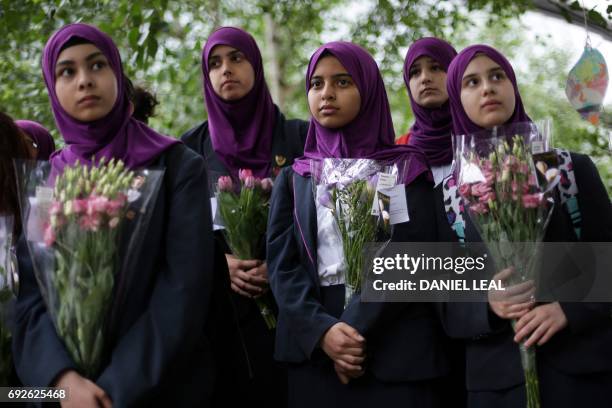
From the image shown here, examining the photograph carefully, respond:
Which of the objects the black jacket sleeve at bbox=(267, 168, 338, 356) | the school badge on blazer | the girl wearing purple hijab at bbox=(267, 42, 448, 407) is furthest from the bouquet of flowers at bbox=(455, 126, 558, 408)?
the school badge on blazer

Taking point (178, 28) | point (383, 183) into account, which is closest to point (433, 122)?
point (383, 183)

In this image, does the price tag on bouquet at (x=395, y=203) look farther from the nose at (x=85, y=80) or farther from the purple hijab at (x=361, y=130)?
the nose at (x=85, y=80)

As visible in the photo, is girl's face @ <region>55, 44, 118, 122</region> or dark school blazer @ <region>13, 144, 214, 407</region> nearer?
dark school blazer @ <region>13, 144, 214, 407</region>

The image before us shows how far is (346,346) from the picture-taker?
8.97 ft

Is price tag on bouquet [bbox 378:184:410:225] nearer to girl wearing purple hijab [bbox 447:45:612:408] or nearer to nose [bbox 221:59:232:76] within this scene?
girl wearing purple hijab [bbox 447:45:612:408]

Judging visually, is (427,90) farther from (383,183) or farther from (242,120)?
(383,183)

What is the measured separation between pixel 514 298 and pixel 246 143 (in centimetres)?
177

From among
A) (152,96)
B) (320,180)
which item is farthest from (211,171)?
(152,96)

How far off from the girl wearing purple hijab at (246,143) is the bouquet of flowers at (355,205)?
59 centimetres

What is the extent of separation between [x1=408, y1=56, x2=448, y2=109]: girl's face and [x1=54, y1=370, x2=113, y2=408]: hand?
7.89ft

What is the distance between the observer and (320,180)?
2900mm

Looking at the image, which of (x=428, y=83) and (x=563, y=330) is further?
(x=428, y=83)

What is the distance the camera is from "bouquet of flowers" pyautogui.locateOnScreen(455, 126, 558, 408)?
2.48m

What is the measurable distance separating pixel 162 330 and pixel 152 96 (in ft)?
7.84
